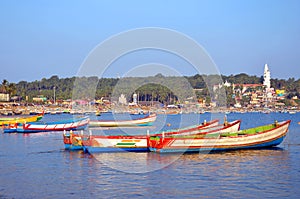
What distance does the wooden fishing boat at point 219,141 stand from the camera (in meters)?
37.6

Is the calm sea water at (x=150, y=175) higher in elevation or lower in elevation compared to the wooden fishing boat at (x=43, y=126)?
lower

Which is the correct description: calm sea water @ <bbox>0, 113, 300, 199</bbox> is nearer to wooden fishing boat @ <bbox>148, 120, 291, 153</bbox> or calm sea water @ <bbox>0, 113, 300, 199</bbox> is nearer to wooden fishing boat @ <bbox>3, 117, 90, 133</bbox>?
wooden fishing boat @ <bbox>148, 120, 291, 153</bbox>

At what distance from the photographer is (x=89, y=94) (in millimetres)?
135750

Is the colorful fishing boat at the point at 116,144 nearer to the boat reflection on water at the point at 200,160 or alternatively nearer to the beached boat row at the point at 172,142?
the beached boat row at the point at 172,142

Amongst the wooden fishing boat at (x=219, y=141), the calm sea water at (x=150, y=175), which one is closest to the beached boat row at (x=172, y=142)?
the wooden fishing boat at (x=219, y=141)

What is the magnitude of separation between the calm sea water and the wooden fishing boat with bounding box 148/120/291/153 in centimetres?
77

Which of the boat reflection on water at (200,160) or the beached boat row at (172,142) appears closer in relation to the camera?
the boat reflection on water at (200,160)

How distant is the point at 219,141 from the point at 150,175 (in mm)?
11111

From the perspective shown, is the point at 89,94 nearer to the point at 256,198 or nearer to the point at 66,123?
the point at 66,123

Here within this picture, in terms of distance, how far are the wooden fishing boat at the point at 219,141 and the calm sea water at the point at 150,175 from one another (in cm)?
77

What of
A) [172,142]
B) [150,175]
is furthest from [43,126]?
[150,175]

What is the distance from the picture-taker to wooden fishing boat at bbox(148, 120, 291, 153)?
3756cm

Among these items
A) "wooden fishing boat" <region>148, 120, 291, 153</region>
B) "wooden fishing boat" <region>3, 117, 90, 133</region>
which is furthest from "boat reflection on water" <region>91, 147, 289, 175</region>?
"wooden fishing boat" <region>3, 117, 90, 133</region>

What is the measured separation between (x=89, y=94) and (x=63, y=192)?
111736mm
